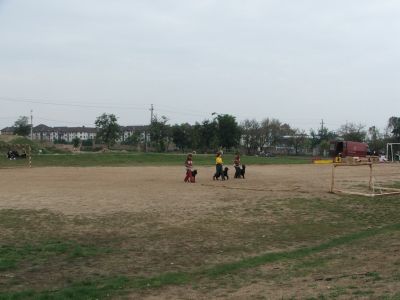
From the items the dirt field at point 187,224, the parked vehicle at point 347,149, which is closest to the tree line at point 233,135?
the parked vehicle at point 347,149

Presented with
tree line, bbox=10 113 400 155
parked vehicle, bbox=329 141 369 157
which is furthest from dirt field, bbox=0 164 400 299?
tree line, bbox=10 113 400 155

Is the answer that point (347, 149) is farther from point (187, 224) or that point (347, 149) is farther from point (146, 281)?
point (146, 281)

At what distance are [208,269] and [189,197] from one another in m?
10.1

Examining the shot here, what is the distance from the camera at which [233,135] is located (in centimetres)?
11019

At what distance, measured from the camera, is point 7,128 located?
184000 mm

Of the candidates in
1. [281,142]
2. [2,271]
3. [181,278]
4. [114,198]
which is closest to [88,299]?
[181,278]

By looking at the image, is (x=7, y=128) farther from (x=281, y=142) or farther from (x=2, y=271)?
(x=2, y=271)

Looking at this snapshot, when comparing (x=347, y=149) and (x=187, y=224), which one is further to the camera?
(x=347, y=149)

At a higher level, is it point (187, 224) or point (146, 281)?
point (187, 224)

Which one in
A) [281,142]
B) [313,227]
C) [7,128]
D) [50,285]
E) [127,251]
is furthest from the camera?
[7,128]

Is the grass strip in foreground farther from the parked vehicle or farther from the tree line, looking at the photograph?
the tree line

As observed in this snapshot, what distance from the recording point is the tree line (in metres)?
109

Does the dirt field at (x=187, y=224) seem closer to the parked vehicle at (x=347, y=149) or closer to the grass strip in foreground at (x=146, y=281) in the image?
the grass strip in foreground at (x=146, y=281)

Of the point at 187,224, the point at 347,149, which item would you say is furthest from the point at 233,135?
the point at 187,224
